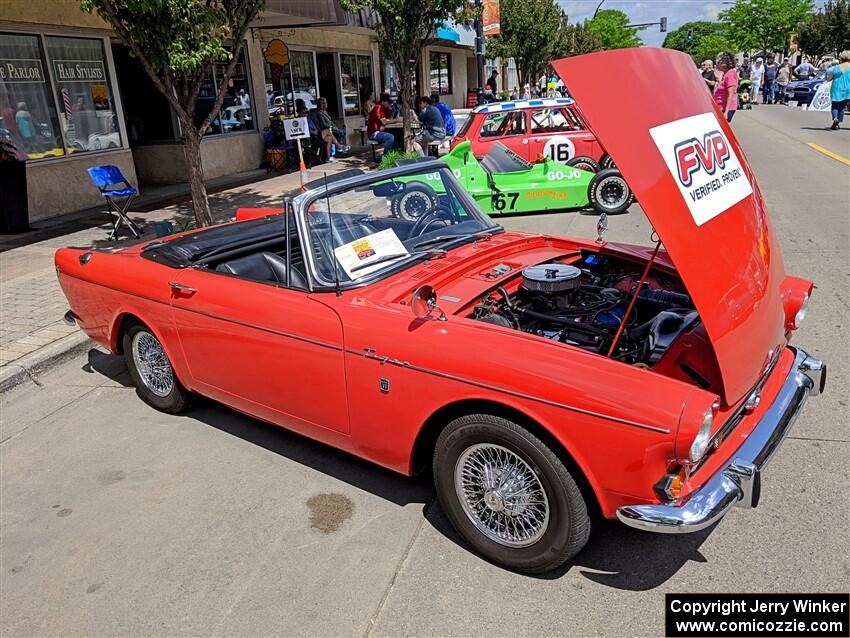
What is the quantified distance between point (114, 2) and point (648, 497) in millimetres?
7501

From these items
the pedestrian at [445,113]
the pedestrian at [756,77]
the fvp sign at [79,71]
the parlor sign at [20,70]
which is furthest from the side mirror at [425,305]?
the pedestrian at [756,77]

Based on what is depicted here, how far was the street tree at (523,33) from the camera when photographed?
29.1 m

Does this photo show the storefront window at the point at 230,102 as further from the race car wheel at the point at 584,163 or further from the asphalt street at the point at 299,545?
the asphalt street at the point at 299,545

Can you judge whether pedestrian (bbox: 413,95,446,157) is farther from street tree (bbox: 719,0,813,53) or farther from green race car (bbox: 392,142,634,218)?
street tree (bbox: 719,0,813,53)

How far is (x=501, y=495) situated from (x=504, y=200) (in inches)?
287

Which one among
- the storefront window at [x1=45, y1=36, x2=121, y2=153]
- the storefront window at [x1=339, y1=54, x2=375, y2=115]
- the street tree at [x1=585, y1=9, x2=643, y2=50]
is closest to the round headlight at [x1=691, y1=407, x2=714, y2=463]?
the storefront window at [x1=45, y1=36, x2=121, y2=153]

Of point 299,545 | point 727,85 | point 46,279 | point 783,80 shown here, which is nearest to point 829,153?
point 727,85

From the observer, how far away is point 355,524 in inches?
130

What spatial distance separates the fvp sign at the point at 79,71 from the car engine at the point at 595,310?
10.2m

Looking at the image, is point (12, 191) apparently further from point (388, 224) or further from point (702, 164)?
point (702, 164)

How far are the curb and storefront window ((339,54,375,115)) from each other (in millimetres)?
15169

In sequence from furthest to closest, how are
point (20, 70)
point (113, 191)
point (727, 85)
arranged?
point (727, 85), point (20, 70), point (113, 191)

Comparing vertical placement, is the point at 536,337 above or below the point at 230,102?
below

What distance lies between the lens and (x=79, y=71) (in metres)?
11.1
